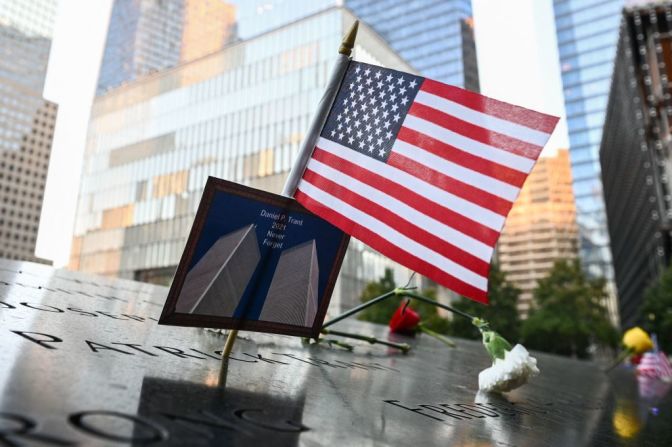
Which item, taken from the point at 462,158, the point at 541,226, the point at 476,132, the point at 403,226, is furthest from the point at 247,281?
the point at 541,226

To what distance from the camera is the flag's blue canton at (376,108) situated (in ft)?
9.83

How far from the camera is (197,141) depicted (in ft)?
153

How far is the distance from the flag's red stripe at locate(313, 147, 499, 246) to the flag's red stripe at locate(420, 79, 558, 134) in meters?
0.54

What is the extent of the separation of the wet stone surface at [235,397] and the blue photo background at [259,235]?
0.35 metres

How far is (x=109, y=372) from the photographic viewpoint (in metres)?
Answer: 1.95

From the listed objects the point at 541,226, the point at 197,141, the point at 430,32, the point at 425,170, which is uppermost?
the point at 430,32

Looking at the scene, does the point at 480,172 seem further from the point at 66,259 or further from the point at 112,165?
the point at 66,259

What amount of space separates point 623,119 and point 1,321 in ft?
221

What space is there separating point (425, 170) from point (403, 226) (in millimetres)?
Result: 324

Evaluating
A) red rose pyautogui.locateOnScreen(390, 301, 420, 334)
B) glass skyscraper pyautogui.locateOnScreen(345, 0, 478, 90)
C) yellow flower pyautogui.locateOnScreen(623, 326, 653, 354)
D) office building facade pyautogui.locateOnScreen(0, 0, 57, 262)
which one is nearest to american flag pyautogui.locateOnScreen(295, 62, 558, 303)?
red rose pyautogui.locateOnScreen(390, 301, 420, 334)

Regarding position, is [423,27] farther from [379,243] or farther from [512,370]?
[512,370]

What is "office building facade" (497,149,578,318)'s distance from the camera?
84812 mm

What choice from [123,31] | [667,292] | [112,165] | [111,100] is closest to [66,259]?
[112,165]

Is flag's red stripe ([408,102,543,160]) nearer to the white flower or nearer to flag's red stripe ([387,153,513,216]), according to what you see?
flag's red stripe ([387,153,513,216])
